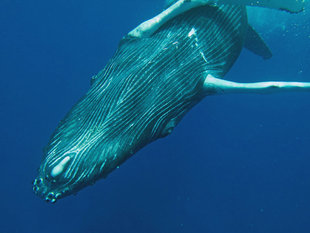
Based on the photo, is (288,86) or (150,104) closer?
(150,104)

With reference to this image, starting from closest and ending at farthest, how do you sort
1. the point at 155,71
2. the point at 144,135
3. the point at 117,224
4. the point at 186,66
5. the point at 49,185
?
the point at 49,185 → the point at 144,135 → the point at 155,71 → the point at 186,66 → the point at 117,224

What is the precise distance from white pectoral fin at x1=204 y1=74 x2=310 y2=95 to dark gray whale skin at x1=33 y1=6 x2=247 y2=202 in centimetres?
19

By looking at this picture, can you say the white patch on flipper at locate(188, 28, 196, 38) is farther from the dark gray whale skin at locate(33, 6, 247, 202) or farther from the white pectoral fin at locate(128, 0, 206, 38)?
the white pectoral fin at locate(128, 0, 206, 38)

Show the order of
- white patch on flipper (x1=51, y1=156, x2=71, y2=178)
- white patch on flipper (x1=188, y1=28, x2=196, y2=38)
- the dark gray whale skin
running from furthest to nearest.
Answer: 1. white patch on flipper (x1=188, y1=28, x2=196, y2=38)
2. the dark gray whale skin
3. white patch on flipper (x1=51, y1=156, x2=71, y2=178)

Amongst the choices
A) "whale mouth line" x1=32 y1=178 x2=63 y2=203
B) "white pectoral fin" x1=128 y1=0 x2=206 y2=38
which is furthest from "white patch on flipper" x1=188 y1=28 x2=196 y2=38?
"whale mouth line" x1=32 y1=178 x2=63 y2=203

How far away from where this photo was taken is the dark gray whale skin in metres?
3.32

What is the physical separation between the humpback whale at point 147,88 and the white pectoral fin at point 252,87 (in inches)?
0.6

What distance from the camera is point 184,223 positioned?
51.2ft

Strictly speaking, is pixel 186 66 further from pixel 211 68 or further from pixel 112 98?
pixel 112 98

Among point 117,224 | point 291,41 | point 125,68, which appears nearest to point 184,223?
point 117,224

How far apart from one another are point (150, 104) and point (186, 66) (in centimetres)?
102

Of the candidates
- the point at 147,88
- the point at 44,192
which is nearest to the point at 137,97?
the point at 147,88

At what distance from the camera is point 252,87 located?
4348mm

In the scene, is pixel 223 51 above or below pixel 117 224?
above
